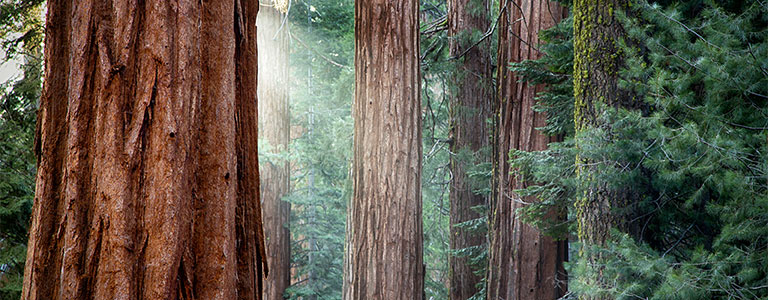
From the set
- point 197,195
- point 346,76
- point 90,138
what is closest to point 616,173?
point 197,195

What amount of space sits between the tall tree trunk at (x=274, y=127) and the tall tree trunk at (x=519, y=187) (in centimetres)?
533

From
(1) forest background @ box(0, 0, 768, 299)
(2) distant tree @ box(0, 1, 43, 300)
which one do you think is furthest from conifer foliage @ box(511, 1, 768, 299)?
(2) distant tree @ box(0, 1, 43, 300)

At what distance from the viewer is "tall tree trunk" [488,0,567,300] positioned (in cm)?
639

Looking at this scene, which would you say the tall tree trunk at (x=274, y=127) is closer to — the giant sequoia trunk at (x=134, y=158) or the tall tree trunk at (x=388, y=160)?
the tall tree trunk at (x=388, y=160)

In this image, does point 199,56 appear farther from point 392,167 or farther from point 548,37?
point 548,37

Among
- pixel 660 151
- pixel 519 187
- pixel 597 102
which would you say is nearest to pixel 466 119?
pixel 519 187

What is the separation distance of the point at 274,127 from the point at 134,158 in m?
10.0

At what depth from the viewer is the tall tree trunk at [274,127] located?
11.2m

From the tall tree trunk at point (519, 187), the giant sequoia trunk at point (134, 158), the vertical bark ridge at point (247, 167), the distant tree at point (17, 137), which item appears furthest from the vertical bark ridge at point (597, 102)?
the distant tree at point (17, 137)

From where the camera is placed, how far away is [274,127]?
11.6m

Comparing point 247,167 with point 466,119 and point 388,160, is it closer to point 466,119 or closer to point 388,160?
point 388,160

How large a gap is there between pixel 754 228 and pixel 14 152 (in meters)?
5.73

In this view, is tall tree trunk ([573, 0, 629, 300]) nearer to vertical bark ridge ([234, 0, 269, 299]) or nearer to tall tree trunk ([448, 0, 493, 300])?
vertical bark ridge ([234, 0, 269, 299])

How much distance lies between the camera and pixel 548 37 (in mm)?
6051
